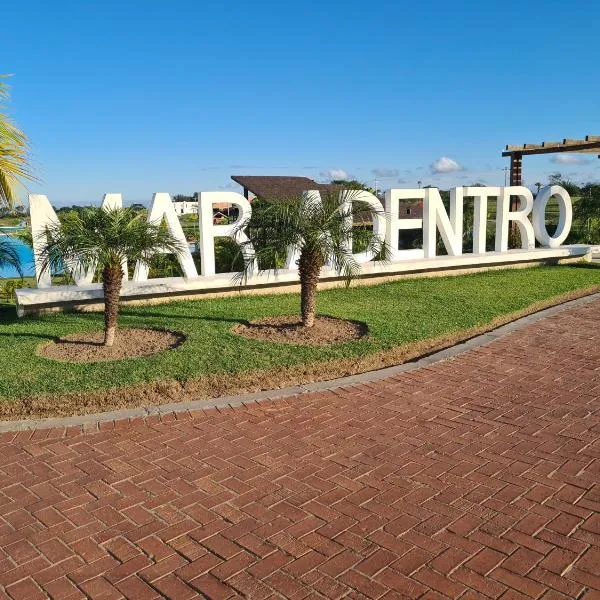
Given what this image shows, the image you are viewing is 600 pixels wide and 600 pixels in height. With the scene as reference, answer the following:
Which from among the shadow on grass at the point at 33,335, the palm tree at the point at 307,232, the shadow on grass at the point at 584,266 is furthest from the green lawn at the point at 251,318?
the shadow on grass at the point at 584,266

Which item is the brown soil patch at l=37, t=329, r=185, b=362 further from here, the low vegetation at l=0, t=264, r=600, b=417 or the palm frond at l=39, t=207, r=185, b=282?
the palm frond at l=39, t=207, r=185, b=282

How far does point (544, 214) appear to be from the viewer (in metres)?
16.5

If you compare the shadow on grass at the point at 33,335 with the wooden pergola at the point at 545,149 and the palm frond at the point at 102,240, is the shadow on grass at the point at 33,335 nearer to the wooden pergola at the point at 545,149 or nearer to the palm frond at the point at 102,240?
the palm frond at the point at 102,240

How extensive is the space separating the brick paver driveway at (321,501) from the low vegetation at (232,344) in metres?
0.64

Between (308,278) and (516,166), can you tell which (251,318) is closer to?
(308,278)

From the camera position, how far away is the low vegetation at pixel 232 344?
592cm

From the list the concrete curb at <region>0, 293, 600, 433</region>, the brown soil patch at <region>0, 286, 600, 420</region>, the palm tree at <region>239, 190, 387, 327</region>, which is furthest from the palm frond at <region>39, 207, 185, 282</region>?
the concrete curb at <region>0, 293, 600, 433</region>

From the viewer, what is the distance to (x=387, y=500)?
13.0 ft

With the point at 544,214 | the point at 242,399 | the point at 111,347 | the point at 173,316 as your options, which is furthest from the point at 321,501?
the point at 544,214

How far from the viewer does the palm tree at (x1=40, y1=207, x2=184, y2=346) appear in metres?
7.19

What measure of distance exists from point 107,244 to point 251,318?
291 cm

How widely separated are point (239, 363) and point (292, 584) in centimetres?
374

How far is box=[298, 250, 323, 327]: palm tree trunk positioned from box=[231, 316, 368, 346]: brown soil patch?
171 mm

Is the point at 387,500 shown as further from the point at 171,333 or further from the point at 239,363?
the point at 171,333
